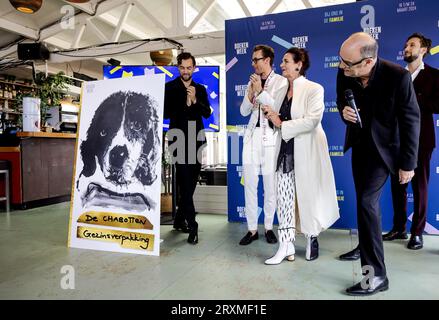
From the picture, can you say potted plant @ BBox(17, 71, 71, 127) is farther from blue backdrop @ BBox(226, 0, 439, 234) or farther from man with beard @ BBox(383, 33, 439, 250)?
man with beard @ BBox(383, 33, 439, 250)

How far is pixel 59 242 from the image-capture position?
312 cm

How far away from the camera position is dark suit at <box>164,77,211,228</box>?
9.73ft

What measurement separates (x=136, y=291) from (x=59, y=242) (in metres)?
1.50

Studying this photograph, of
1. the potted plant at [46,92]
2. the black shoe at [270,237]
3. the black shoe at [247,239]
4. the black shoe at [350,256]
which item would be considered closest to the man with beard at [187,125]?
the black shoe at [247,239]

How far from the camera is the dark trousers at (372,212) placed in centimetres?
187

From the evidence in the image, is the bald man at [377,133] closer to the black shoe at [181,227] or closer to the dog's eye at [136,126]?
the dog's eye at [136,126]

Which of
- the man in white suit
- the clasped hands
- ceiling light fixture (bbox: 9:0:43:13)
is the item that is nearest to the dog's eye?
the man in white suit

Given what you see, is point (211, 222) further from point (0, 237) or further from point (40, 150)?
point (40, 150)

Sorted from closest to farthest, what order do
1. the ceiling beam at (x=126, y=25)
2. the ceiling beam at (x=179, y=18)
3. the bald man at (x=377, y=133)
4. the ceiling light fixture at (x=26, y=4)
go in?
1. the bald man at (x=377, y=133)
2. the ceiling light fixture at (x=26, y=4)
3. the ceiling beam at (x=179, y=18)
4. the ceiling beam at (x=126, y=25)

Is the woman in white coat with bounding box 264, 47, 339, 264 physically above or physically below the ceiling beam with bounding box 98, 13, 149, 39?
below

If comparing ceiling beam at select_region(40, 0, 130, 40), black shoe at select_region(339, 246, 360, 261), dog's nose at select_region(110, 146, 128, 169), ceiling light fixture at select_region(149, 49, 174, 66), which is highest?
ceiling beam at select_region(40, 0, 130, 40)

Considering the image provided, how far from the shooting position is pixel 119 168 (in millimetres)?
2801

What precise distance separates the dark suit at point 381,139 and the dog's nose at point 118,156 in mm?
1819

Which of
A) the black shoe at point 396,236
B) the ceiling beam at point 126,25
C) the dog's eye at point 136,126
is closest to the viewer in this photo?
the dog's eye at point 136,126
